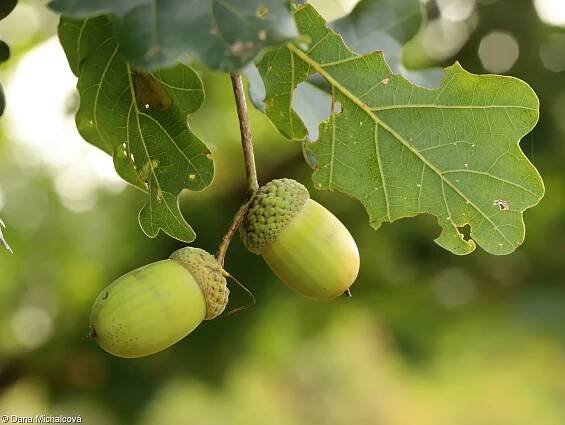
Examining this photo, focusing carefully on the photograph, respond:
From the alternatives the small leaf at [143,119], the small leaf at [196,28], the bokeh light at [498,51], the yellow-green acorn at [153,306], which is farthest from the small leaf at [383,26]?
the bokeh light at [498,51]

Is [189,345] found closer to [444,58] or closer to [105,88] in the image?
[444,58]

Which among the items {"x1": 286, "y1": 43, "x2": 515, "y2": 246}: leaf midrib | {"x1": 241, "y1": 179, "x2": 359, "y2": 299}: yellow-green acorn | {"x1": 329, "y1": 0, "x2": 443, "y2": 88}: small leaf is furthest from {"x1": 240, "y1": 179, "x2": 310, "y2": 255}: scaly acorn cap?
{"x1": 329, "y1": 0, "x2": 443, "y2": 88}: small leaf

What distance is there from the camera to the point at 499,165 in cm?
99

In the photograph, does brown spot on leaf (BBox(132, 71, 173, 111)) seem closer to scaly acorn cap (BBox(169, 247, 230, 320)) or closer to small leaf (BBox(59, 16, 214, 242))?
small leaf (BBox(59, 16, 214, 242))

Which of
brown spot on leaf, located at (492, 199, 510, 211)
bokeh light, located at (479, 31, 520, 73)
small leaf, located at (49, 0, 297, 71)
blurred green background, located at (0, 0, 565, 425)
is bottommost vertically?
blurred green background, located at (0, 0, 565, 425)

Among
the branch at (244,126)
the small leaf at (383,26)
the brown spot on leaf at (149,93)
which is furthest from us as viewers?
the small leaf at (383,26)

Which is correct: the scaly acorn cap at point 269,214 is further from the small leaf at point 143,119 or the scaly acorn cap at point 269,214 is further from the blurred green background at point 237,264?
the blurred green background at point 237,264

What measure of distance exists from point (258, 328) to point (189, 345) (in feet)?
0.95

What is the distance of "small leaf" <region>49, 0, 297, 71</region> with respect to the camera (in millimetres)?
669

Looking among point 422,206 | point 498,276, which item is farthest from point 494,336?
point 422,206

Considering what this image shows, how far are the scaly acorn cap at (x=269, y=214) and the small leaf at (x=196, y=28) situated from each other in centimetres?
31

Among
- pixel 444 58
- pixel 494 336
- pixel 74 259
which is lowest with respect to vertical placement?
pixel 494 336

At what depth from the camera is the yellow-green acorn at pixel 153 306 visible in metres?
0.88

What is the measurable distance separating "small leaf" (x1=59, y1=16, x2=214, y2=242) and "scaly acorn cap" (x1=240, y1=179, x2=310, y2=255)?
2.9 inches
